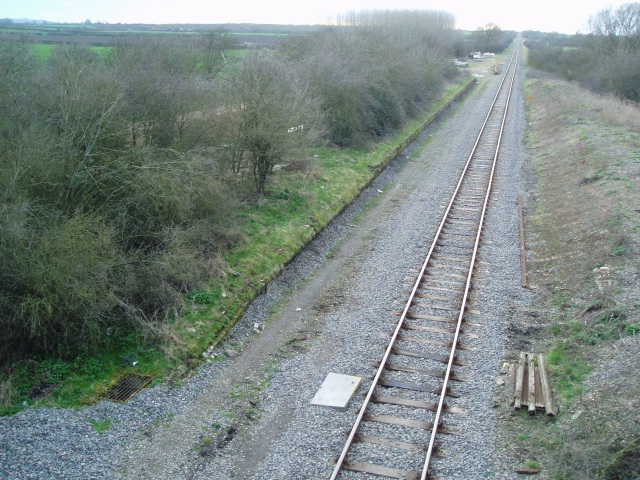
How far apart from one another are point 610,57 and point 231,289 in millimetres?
51872

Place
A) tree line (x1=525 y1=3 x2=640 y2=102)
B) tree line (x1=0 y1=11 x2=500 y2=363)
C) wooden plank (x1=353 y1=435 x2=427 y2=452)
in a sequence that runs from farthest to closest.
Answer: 1. tree line (x1=525 y1=3 x2=640 y2=102)
2. tree line (x1=0 y1=11 x2=500 y2=363)
3. wooden plank (x1=353 y1=435 x2=427 y2=452)

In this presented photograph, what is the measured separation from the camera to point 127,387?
1066 cm

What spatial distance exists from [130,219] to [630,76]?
4724 centimetres

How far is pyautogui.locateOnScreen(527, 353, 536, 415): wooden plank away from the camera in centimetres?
978

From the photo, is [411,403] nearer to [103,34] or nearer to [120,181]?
[120,181]

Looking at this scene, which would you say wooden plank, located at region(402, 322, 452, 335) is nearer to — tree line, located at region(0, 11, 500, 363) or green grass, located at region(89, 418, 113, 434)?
tree line, located at region(0, 11, 500, 363)

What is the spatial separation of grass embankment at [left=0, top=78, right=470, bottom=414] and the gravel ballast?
43 centimetres

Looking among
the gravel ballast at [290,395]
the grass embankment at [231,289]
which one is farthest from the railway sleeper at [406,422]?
the grass embankment at [231,289]

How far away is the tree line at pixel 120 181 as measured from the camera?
34.8 ft

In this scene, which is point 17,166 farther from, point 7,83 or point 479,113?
point 479,113

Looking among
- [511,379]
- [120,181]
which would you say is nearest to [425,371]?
[511,379]

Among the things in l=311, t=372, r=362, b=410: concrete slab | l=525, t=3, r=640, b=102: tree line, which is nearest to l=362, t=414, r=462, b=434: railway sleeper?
l=311, t=372, r=362, b=410: concrete slab

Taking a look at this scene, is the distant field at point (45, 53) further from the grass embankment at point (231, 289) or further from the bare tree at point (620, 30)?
the bare tree at point (620, 30)

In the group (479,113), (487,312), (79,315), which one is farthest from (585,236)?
(479,113)
